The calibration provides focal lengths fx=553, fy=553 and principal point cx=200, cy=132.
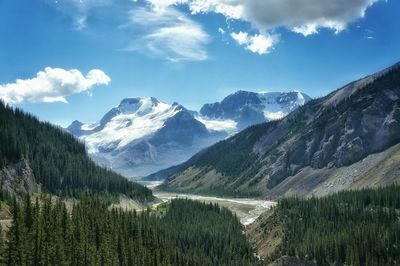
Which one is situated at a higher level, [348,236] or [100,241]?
[100,241]

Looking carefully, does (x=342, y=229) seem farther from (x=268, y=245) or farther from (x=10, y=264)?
(x=10, y=264)

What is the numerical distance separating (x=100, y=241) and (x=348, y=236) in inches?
2957

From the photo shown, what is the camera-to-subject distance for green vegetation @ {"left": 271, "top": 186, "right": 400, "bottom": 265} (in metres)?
158

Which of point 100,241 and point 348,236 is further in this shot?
point 348,236

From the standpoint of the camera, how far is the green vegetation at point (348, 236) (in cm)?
15825

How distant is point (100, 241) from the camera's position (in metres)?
140

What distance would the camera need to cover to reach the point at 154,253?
156 m

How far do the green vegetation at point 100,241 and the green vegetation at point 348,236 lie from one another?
1757cm

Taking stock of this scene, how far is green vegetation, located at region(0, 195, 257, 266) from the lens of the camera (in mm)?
110812

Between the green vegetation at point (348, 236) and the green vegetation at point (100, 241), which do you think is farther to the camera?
the green vegetation at point (348, 236)

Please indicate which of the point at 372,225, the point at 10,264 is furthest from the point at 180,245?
the point at 10,264

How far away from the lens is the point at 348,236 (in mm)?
166875

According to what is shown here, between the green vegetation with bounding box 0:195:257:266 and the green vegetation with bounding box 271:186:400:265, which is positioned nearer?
the green vegetation with bounding box 0:195:257:266

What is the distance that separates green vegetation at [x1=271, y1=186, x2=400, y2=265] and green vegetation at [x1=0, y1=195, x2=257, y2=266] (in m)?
17.6
